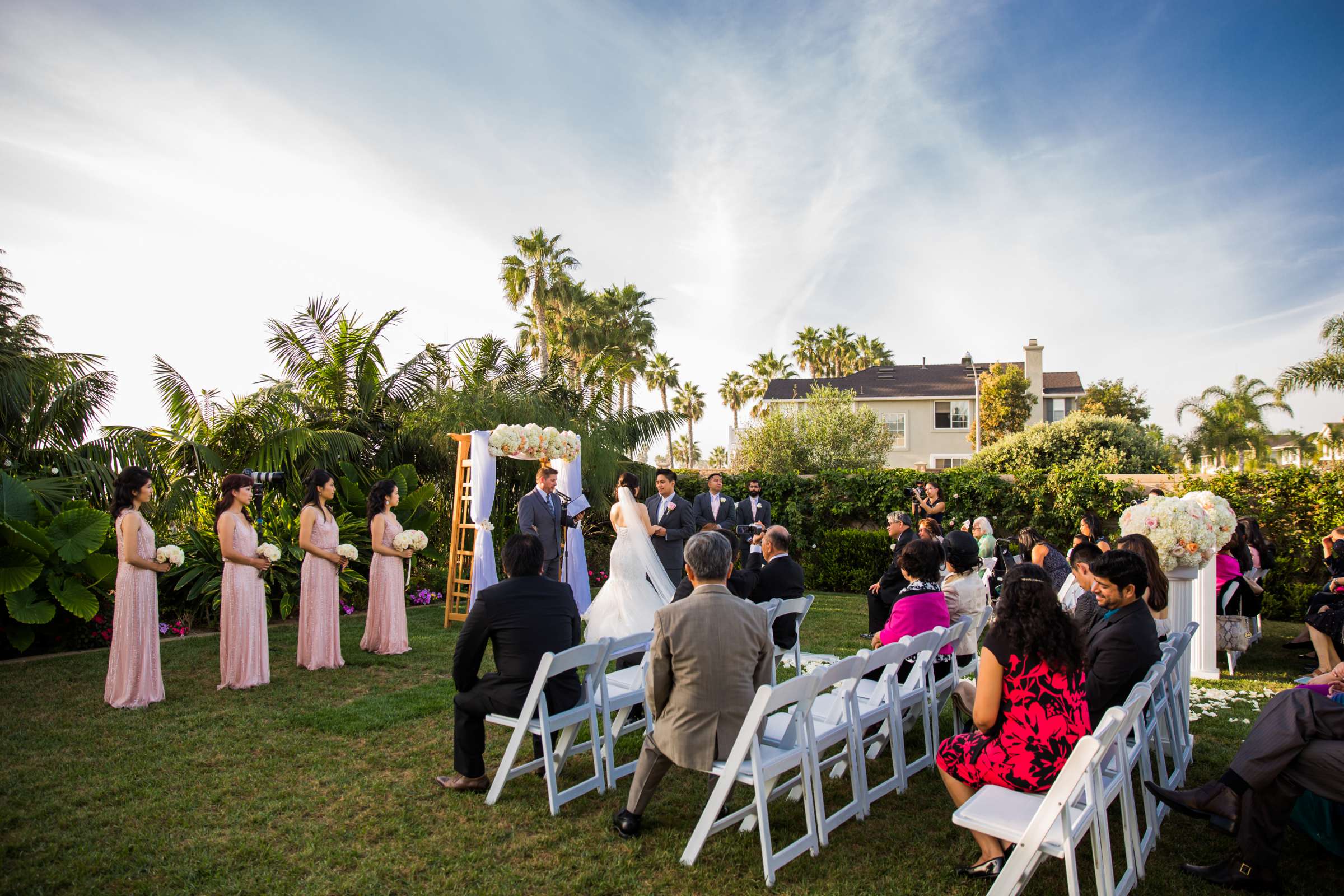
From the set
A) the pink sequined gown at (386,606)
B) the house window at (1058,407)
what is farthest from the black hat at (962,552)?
the house window at (1058,407)

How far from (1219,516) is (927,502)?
16.2 ft

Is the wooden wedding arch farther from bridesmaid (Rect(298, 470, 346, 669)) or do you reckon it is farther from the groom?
bridesmaid (Rect(298, 470, 346, 669))

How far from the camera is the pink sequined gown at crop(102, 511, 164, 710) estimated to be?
20.1 ft

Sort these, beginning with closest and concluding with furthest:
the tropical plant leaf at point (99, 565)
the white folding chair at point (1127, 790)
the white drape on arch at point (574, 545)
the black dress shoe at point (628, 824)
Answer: the white folding chair at point (1127, 790) < the black dress shoe at point (628, 824) < the tropical plant leaf at point (99, 565) < the white drape on arch at point (574, 545)

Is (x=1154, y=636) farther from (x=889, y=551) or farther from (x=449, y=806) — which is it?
(x=889, y=551)

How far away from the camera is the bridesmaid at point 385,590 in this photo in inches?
323

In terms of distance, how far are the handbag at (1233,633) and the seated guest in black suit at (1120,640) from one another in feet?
15.5

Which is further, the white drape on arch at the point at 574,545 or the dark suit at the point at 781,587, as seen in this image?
the white drape on arch at the point at 574,545

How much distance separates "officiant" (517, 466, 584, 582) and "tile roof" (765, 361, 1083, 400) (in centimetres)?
2946

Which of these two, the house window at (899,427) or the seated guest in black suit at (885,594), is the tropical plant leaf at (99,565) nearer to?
the seated guest in black suit at (885,594)

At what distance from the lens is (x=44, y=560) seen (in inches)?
301

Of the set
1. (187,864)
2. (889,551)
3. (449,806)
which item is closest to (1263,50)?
(889,551)

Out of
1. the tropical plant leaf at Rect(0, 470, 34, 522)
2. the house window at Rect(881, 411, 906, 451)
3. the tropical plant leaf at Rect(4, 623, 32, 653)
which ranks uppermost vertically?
the house window at Rect(881, 411, 906, 451)

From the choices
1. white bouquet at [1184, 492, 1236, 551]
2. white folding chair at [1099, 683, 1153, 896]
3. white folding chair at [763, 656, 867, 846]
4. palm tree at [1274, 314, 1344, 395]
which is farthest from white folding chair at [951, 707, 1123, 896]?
palm tree at [1274, 314, 1344, 395]
